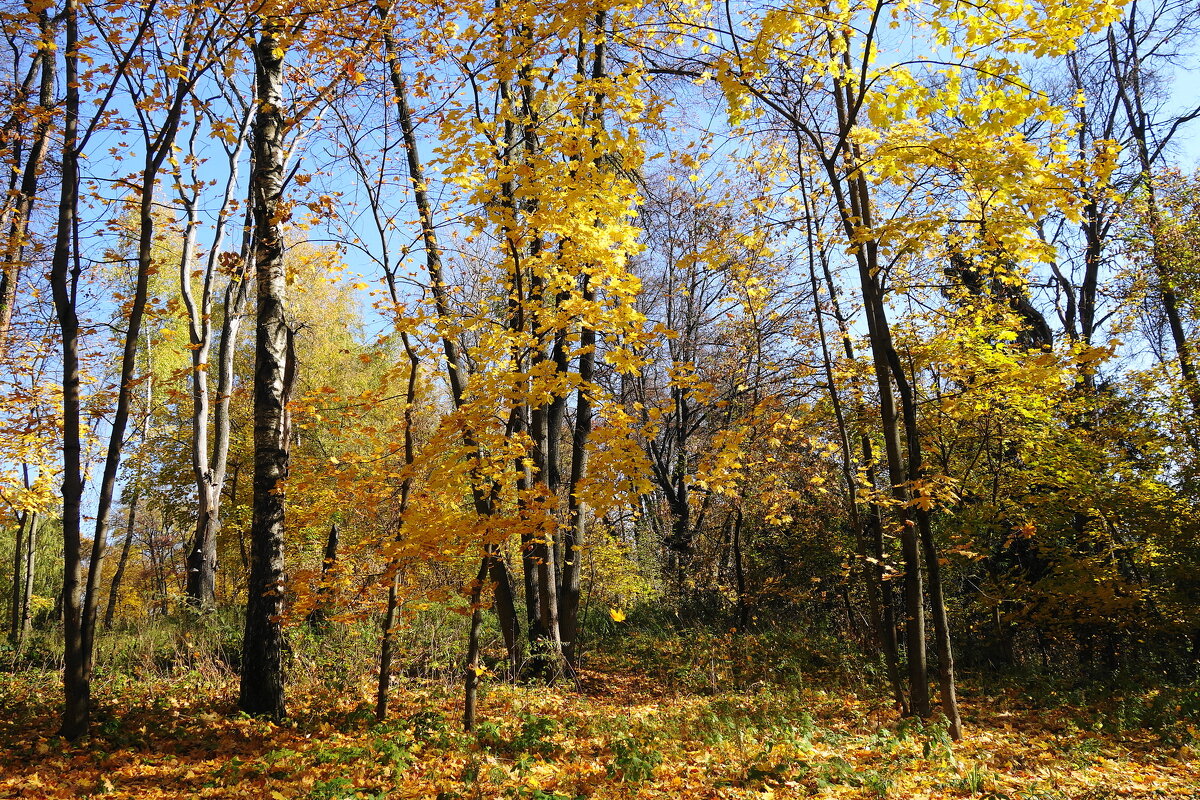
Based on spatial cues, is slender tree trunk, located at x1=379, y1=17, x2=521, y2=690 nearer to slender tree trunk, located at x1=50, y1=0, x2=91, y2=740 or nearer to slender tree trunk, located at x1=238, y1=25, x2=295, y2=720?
slender tree trunk, located at x1=238, y1=25, x2=295, y2=720

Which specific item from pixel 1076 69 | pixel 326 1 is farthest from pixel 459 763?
pixel 1076 69

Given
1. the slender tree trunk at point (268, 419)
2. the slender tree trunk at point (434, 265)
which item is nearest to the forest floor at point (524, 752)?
the slender tree trunk at point (268, 419)

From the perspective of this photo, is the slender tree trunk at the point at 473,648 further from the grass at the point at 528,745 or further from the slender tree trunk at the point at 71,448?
the slender tree trunk at the point at 71,448

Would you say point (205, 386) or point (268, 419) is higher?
point (205, 386)

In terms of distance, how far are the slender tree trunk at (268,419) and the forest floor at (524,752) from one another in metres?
0.41

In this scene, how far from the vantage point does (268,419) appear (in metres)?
5.75

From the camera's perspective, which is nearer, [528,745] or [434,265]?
[528,745]

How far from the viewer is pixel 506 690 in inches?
283

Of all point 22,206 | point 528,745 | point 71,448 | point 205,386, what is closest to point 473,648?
point 528,745

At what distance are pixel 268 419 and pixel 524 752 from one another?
342 centimetres

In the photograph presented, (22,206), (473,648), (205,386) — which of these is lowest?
(473,648)

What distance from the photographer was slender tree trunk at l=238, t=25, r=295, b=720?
218 inches

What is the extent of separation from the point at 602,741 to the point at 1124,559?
786cm

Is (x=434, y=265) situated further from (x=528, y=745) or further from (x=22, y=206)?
(x=22, y=206)
